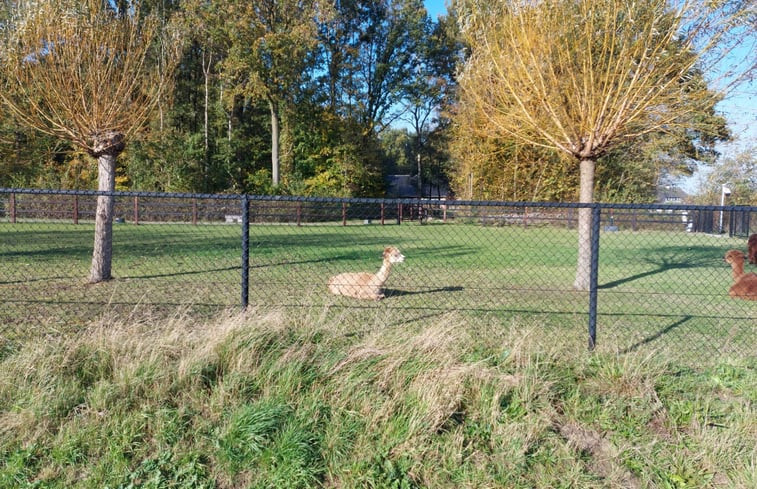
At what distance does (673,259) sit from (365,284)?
977 centimetres

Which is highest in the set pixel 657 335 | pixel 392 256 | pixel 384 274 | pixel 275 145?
pixel 275 145

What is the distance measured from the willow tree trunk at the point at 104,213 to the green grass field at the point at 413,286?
1.11ft

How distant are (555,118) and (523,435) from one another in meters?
5.58

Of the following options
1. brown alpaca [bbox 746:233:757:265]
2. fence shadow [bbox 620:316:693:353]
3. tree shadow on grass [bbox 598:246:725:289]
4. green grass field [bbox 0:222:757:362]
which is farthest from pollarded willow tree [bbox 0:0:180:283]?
brown alpaca [bbox 746:233:757:265]

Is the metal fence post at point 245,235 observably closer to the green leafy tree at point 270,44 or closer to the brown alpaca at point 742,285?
the brown alpaca at point 742,285

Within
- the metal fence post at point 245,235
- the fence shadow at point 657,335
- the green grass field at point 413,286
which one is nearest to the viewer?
the metal fence post at point 245,235

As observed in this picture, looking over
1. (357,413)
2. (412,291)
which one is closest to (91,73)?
(412,291)

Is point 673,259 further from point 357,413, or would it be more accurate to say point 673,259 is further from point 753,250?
point 357,413

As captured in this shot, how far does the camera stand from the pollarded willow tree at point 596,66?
6.96m

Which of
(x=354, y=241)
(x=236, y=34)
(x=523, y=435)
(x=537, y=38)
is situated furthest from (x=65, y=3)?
(x=236, y=34)

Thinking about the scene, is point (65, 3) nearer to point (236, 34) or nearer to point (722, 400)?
point (722, 400)

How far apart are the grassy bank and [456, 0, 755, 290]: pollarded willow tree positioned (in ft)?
14.0

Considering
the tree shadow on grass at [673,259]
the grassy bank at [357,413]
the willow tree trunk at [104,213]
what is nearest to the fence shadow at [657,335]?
the grassy bank at [357,413]

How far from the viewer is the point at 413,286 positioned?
8391 millimetres
